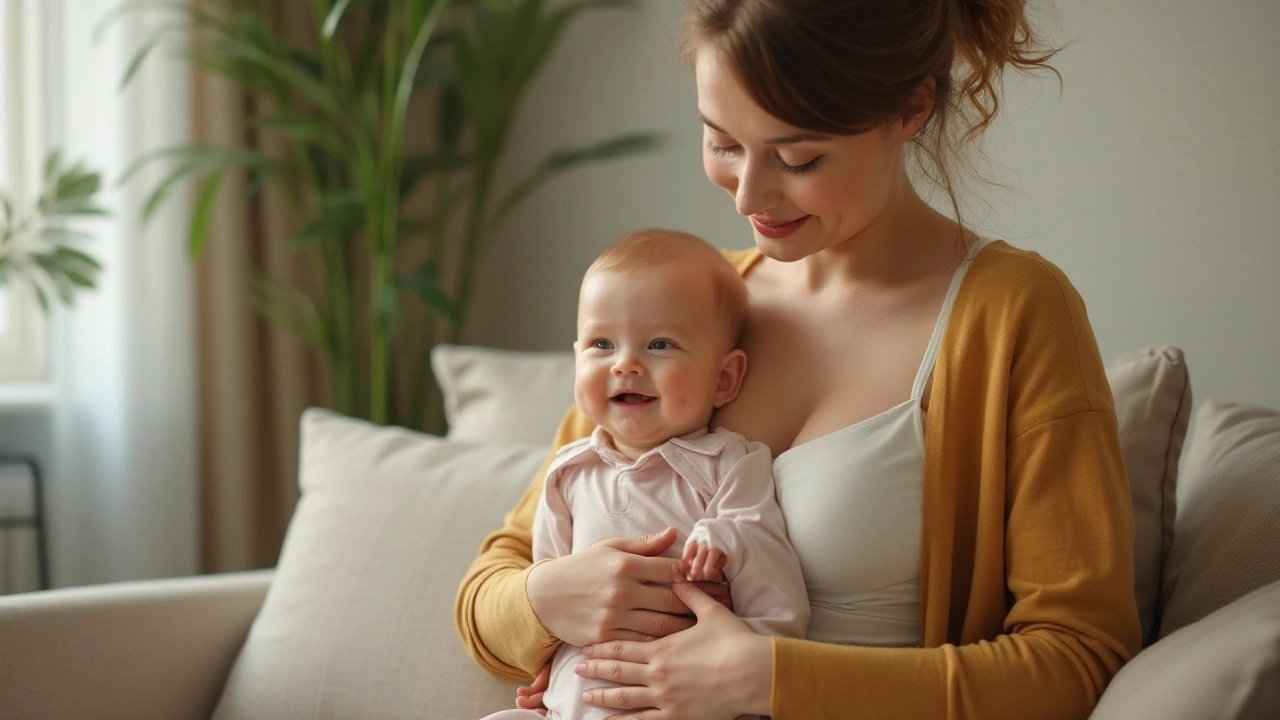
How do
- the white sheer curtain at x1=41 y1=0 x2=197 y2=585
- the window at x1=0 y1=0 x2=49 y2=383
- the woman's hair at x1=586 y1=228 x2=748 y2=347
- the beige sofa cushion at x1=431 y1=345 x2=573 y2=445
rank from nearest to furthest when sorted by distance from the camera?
the woman's hair at x1=586 y1=228 x2=748 y2=347
the beige sofa cushion at x1=431 y1=345 x2=573 y2=445
the white sheer curtain at x1=41 y1=0 x2=197 y2=585
the window at x1=0 y1=0 x2=49 y2=383

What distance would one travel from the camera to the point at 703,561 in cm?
106

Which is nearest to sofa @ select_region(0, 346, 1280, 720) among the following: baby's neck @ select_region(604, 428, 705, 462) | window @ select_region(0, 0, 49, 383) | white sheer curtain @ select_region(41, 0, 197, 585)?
baby's neck @ select_region(604, 428, 705, 462)

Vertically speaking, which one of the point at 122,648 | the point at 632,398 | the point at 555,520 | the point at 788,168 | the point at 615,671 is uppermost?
the point at 788,168

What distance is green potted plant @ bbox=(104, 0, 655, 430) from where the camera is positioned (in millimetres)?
2293

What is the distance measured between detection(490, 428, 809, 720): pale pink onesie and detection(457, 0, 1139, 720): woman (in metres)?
0.03

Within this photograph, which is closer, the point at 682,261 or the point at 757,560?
the point at 757,560

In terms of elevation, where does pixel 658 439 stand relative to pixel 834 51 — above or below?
below

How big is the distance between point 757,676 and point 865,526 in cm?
18

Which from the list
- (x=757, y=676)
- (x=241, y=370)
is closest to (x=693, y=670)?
(x=757, y=676)

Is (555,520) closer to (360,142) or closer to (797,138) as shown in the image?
(797,138)

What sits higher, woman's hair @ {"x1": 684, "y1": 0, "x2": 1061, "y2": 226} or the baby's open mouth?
woman's hair @ {"x1": 684, "y1": 0, "x2": 1061, "y2": 226}

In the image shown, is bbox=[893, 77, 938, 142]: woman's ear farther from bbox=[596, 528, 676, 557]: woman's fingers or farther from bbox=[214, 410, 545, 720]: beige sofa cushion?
bbox=[214, 410, 545, 720]: beige sofa cushion

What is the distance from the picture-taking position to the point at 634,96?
259 centimetres

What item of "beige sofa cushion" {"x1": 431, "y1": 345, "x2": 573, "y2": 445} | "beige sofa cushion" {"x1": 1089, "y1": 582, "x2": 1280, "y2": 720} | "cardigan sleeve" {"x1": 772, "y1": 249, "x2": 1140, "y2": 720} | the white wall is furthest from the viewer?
"beige sofa cushion" {"x1": 431, "y1": 345, "x2": 573, "y2": 445}
